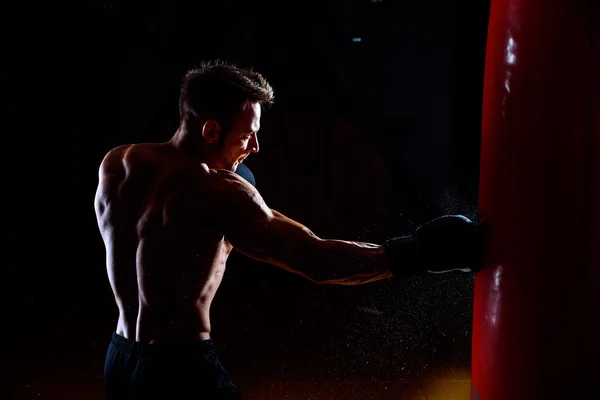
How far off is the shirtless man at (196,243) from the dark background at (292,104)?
3.99 meters

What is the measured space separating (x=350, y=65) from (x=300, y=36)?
1.83 feet

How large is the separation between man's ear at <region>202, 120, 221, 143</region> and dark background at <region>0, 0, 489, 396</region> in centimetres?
403

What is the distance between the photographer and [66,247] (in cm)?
598

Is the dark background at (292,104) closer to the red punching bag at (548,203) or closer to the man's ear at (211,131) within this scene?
the man's ear at (211,131)

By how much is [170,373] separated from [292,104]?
4522mm

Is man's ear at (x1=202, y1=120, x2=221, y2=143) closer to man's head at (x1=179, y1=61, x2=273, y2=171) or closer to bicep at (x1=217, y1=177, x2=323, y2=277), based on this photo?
man's head at (x1=179, y1=61, x2=273, y2=171)

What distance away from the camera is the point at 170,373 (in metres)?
1.25

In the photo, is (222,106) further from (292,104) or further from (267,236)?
(292,104)

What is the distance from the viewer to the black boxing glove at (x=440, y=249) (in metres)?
1.15

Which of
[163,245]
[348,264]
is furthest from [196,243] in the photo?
[348,264]

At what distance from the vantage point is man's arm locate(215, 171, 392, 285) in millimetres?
1188

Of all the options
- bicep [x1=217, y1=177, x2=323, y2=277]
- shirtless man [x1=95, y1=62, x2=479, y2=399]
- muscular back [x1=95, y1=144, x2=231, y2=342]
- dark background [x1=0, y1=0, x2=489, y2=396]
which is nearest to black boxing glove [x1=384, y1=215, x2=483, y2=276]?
shirtless man [x1=95, y1=62, x2=479, y2=399]

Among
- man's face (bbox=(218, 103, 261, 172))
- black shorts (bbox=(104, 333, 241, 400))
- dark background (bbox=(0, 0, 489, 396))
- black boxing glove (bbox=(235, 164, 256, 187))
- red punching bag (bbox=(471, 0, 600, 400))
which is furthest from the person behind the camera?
dark background (bbox=(0, 0, 489, 396))

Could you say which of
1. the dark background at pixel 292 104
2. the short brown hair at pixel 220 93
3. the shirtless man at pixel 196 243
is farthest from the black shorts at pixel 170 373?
the dark background at pixel 292 104
